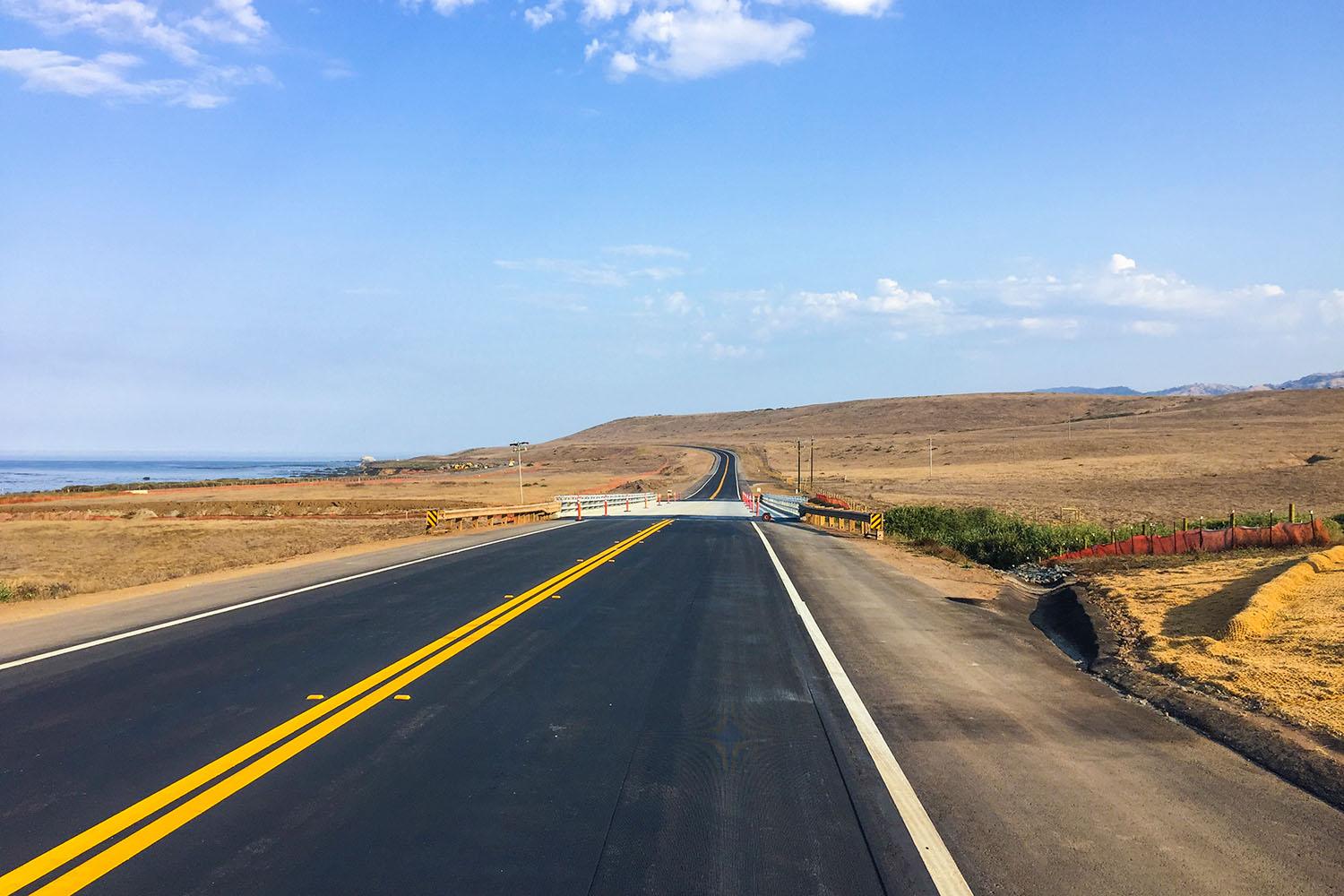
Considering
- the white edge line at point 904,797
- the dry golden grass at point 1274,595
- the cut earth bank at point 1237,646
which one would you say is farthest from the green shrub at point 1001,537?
the white edge line at point 904,797

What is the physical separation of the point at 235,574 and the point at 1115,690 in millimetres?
15895

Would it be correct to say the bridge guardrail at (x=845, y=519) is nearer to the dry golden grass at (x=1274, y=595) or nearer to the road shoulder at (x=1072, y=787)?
the dry golden grass at (x=1274, y=595)

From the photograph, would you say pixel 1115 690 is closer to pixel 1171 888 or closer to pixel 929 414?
pixel 1171 888

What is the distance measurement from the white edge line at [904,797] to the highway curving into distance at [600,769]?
0.03 meters

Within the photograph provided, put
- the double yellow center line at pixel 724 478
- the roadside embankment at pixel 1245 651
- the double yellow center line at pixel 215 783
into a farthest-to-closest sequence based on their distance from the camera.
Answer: the double yellow center line at pixel 724 478, the roadside embankment at pixel 1245 651, the double yellow center line at pixel 215 783

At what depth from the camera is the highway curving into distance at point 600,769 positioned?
414 centimetres

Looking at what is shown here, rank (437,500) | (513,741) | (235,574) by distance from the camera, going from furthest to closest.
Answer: (437,500) < (235,574) < (513,741)

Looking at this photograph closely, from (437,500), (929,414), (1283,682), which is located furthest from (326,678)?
(929,414)

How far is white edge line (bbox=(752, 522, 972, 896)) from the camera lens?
4.08 meters

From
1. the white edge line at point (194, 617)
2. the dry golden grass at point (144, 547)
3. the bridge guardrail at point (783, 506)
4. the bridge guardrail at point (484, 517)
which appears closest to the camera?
the white edge line at point (194, 617)

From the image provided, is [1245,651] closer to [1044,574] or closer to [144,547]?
[1044,574]

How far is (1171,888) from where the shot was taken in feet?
13.1

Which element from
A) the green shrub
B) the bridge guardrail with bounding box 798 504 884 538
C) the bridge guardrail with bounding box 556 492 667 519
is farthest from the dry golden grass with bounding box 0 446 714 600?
the green shrub

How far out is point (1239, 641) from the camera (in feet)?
29.4
